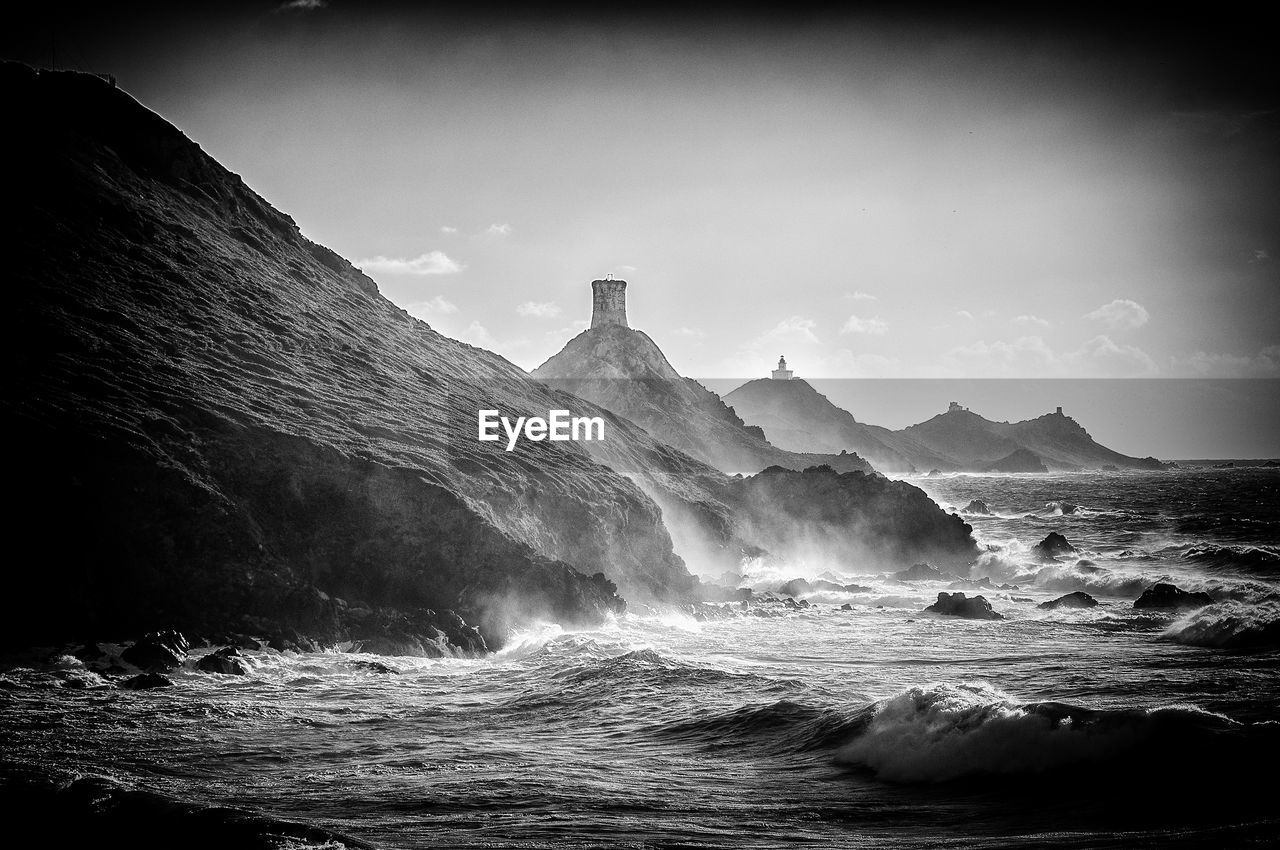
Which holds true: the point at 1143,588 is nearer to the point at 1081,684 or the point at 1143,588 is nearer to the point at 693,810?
the point at 1081,684

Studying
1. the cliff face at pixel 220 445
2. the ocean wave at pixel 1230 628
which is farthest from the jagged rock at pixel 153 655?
the ocean wave at pixel 1230 628

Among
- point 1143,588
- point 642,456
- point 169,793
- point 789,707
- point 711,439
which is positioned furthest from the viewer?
point 711,439

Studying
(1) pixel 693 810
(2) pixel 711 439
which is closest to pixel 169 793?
(1) pixel 693 810

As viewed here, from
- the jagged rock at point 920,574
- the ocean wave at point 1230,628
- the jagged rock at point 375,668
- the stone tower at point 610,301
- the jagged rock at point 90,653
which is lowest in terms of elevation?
the jagged rock at point 920,574

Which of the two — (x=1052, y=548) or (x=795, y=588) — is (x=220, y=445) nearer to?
(x=795, y=588)

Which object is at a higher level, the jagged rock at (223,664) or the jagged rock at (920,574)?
the jagged rock at (223,664)

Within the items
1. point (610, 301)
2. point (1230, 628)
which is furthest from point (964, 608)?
point (610, 301)

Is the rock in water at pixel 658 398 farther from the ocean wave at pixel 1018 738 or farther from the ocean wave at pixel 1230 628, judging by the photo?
the ocean wave at pixel 1018 738
